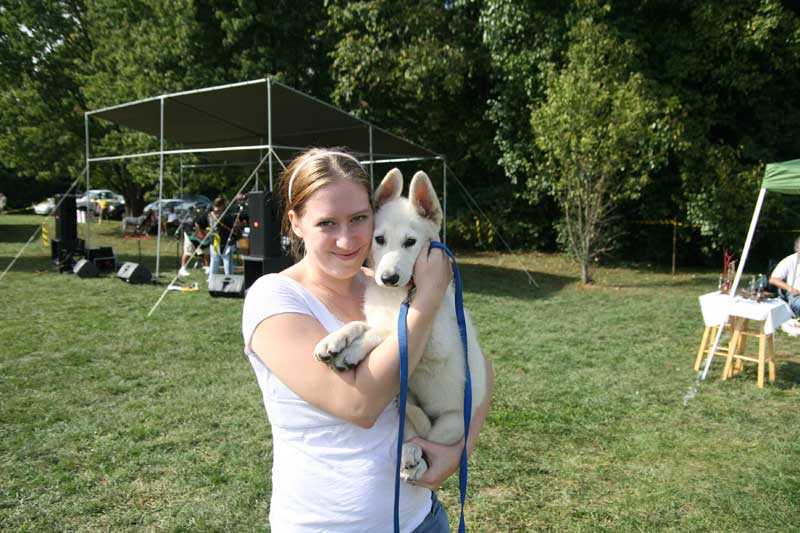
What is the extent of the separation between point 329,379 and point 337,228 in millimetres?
406

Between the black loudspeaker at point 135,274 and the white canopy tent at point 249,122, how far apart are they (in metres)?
0.24

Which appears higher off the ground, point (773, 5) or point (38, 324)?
point (773, 5)

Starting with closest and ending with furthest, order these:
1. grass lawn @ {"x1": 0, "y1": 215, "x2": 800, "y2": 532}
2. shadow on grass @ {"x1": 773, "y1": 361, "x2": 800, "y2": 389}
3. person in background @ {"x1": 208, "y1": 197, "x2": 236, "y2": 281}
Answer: grass lawn @ {"x1": 0, "y1": 215, "x2": 800, "y2": 532}
shadow on grass @ {"x1": 773, "y1": 361, "x2": 800, "y2": 389}
person in background @ {"x1": 208, "y1": 197, "x2": 236, "y2": 281}

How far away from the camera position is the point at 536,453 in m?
4.39

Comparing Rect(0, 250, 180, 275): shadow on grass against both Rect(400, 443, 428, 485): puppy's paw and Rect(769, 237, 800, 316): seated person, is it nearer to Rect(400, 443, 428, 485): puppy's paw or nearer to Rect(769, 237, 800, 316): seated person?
Rect(769, 237, 800, 316): seated person

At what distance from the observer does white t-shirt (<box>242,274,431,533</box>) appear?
135cm

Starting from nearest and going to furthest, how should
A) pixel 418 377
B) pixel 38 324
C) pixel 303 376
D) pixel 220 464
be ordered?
pixel 303 376 < pixel 418 377 < pixel 220 464 < pixel 38 324

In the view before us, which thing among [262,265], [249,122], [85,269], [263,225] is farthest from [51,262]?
[263,225]

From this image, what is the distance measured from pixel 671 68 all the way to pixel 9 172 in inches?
1518

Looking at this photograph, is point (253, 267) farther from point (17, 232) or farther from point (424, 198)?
point (17, 232)

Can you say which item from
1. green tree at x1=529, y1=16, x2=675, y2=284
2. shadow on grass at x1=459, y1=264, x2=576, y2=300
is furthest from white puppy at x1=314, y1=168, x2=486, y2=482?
green tree at x1=529, y1=16, x2=675, y2=284

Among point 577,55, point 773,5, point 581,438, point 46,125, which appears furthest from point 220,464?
point 46,125

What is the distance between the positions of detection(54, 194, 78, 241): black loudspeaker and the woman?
1396 centimetres

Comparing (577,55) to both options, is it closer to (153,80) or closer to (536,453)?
(536,453)
